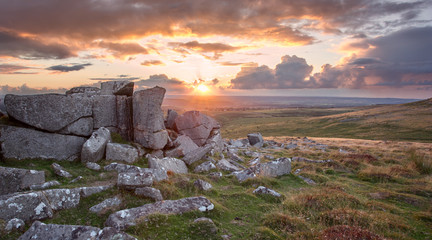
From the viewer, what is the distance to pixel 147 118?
17781 millimetres

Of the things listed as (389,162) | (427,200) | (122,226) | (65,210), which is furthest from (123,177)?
(389,162)

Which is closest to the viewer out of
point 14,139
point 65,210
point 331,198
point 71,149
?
point 65,210

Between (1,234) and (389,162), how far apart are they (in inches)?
1112

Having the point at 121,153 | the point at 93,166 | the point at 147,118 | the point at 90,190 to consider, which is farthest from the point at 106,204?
the point at 147,118

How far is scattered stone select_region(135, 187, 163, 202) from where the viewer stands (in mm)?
9773

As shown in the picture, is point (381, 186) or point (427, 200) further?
point (381, 186)

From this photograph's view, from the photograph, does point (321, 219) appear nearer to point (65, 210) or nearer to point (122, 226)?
point (122, 226)

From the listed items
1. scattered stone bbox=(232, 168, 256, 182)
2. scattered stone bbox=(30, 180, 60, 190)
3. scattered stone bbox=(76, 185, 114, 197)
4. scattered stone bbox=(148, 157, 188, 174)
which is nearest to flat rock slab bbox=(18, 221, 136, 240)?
scattered stone bbox=(76, 185, 114, 197)

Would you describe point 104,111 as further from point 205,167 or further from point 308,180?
point 308,180

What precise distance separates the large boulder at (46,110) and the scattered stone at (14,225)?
8.73 meters

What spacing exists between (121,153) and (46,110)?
5.11m

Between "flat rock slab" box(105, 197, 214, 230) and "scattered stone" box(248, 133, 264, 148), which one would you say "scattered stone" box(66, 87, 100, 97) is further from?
"scattered stone" box(248, 133, 264, 148)

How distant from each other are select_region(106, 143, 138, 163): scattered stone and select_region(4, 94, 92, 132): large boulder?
3.19 meters

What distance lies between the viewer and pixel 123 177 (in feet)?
33.4
